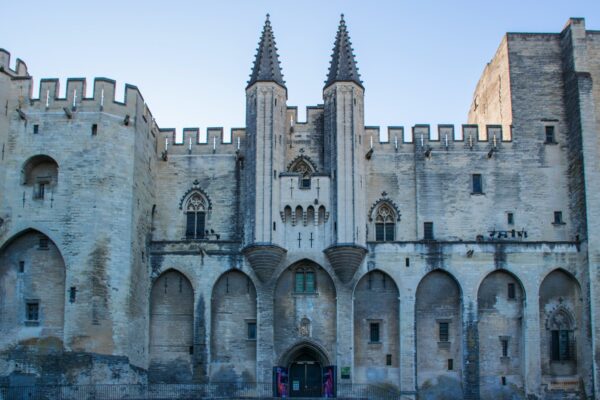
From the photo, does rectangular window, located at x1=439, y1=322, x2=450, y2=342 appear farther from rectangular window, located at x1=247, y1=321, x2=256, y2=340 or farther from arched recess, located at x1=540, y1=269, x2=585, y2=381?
rectangular window, located at x1=247, y1=321, x2=256, y2=340

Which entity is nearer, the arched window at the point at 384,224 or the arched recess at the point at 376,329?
the arched recess at the point at 376,329

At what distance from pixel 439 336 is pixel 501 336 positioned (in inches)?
107

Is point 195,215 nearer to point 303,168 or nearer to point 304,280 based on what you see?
point 303,168

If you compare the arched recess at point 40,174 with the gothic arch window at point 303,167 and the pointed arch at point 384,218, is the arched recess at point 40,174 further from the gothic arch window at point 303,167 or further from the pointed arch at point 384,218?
the pointed arch at point 384,218

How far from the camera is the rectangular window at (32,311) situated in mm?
38875

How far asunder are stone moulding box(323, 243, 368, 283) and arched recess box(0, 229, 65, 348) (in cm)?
1145

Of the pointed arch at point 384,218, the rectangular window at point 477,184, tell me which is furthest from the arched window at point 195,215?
the rectangular window at point 477,184

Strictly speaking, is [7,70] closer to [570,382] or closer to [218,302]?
[218,302]

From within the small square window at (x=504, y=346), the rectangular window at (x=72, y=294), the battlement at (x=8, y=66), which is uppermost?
the battlement at (x=8, y=66)

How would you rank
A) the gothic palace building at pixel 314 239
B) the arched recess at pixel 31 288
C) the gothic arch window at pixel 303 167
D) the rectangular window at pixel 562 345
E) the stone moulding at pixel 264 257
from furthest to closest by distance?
the gothic arch window at pixel 303 167 < the rectangular window at pixel 562 345 < the stone moulding at pixel 264 257 < the gothic palace building at pixel 314 239 < the arched recess at pixel 31 288

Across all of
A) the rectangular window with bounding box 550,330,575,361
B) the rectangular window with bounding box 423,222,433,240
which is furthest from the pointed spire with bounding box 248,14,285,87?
the rectangular window with bounding box 550,330,575,361

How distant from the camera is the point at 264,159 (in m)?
42.4

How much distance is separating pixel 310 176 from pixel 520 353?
1215 centimetres

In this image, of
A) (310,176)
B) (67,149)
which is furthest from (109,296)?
(310,176)
